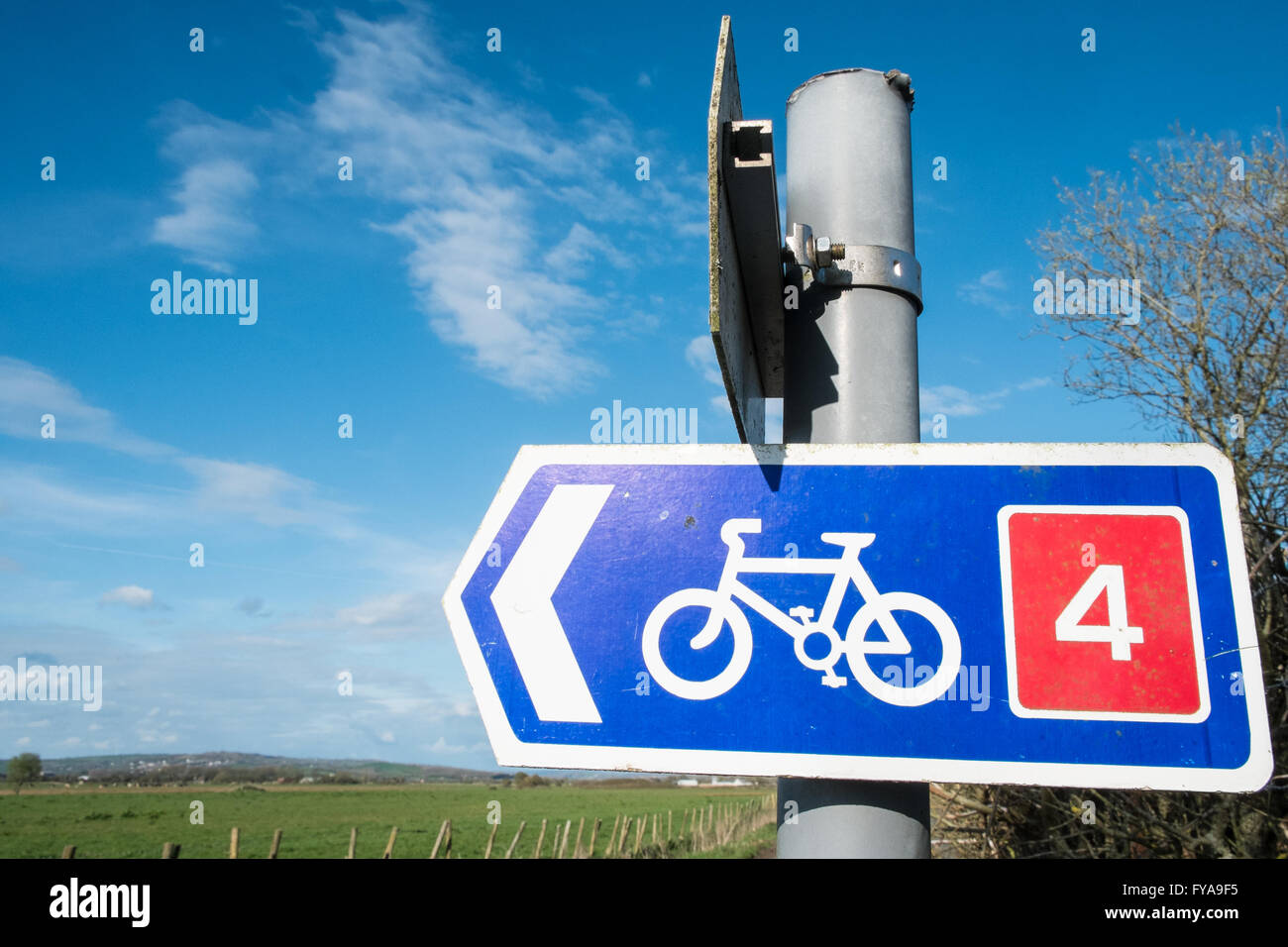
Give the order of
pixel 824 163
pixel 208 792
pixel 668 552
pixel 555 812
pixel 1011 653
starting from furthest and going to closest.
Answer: pixel 208 792 → pixel 555 812 → pixel 824 163 → pixel 668 552 → pixel 1011 653

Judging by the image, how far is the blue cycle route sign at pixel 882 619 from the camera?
1217mm

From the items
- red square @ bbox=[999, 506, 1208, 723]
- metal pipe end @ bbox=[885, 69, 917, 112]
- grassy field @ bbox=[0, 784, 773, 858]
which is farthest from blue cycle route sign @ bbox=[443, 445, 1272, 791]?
grassy field @ bbox=[0, 784, 773, 858]

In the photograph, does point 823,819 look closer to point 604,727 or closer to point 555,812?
point 604,727

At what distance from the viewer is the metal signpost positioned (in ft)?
3.98

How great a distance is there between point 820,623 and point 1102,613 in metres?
0.42

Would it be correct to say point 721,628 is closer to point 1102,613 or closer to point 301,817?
point 1102,613

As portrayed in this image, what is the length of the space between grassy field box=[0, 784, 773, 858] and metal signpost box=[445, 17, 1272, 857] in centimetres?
3082

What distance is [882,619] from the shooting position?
129 centimetres

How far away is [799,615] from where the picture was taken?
1311 mm

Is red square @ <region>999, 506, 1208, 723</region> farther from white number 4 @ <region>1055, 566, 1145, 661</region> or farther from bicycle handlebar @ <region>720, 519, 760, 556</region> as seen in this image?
bicycle handlebar @ <region>720, 519, 760, 556</region>

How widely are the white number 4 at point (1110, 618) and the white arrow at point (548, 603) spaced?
0.73 meters
